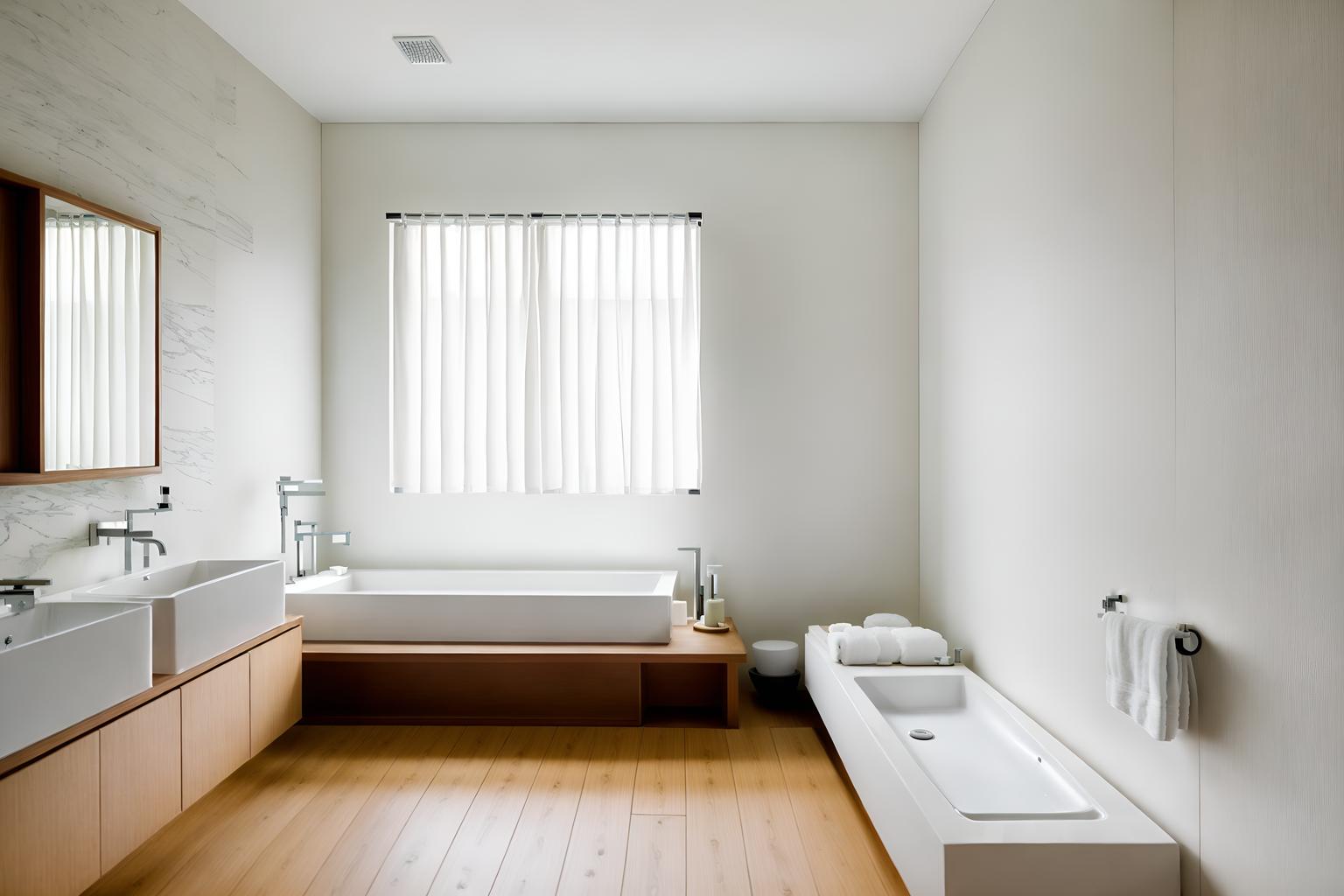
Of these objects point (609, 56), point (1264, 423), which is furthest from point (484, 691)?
point (1264, 423)

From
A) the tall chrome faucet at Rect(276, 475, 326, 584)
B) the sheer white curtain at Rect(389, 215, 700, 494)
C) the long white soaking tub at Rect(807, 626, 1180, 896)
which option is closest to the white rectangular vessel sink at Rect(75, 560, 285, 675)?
the tall chrome faucet at Rect(276, 475, 326, 584)

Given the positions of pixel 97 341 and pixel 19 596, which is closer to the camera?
pixel 19 596

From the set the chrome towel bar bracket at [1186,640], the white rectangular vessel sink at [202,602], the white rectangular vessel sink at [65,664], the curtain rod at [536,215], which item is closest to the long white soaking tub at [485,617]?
the white rectangular vessel sink at [202,602]

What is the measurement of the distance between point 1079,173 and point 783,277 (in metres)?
1.84

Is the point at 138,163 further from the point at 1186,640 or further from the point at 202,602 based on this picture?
the point at 1186,640

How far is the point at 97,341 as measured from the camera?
257 cm

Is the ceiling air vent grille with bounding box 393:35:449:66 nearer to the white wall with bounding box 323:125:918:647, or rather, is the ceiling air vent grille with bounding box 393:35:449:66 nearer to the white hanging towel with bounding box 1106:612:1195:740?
the white wall with bounding box 323:125:918:647

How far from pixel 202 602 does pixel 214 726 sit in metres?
0.40

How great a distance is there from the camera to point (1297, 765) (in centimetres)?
149

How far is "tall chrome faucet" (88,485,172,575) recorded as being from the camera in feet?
8.54

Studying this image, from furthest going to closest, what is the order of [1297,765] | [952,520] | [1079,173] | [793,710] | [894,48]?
[793,710]
[952,520]
[894,48]
[1079,173]
[1297,765]

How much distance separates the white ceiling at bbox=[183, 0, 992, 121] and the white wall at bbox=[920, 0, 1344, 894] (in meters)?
0.47

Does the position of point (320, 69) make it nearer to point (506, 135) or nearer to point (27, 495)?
point (506, 135)

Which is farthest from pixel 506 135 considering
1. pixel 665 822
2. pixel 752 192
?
pixel 665 822
